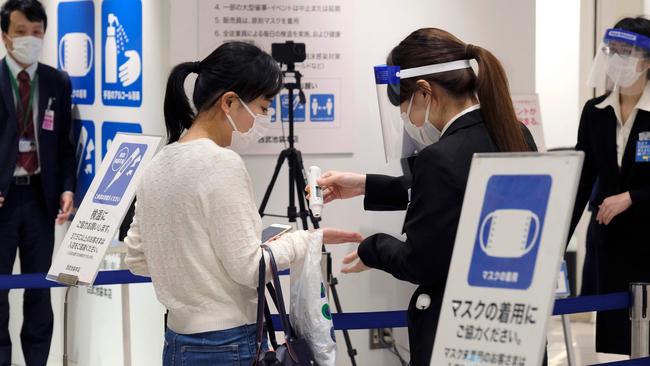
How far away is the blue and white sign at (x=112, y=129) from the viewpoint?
16.1 ft

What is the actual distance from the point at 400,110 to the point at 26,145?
2856mm

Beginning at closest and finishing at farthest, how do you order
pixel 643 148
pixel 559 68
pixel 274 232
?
pixel 274 232, pixel 643 148, pixel 559 68

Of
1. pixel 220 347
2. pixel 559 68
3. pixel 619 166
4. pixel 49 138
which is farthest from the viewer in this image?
pixel 559 68

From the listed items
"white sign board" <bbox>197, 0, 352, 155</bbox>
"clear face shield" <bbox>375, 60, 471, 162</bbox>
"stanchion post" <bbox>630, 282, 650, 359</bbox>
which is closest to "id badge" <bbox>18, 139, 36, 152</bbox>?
"white sign board" <bbox>197, 0, 352, 155</bbox>

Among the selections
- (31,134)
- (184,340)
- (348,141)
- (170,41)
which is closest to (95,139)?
(31,134)

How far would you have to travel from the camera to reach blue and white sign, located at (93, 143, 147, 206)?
3.23 meters

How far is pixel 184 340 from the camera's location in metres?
2.45

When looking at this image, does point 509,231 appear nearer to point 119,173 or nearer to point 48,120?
point 119,173

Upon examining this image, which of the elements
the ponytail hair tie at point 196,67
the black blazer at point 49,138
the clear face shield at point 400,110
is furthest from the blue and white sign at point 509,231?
the black blazer at point 49,138

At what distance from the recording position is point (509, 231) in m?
1.92

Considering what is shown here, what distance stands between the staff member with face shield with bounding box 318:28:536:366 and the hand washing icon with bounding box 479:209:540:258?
1.05 ft

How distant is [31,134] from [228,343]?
293 cm

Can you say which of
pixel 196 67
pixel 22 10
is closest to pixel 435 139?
pixel 196 67

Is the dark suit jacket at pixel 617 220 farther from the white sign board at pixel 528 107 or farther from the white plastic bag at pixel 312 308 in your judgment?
the white plastic bag at pixel 312 308
